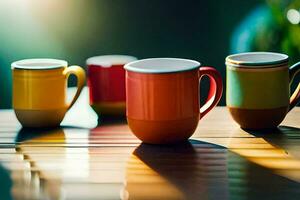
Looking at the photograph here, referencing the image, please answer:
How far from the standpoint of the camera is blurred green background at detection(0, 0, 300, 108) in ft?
6.20

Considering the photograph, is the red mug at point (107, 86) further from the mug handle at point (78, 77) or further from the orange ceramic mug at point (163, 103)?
the orange ceramic mug at point (163, 103)

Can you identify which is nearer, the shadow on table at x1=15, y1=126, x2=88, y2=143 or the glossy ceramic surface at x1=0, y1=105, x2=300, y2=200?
the glossy ceramic surface at x1=0, y1=105, x2=300, y2=200

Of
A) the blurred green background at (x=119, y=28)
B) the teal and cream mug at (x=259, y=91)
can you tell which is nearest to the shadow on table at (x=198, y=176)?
the teal and cream mug at (x=259, y=91)

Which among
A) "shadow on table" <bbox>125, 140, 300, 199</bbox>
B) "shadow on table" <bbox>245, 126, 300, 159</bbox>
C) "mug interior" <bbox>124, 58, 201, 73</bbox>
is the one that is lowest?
"shadow on table" <bbox>125, 140, 300, 199</bbox>

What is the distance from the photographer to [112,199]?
0.81 metres

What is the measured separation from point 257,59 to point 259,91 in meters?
0.10

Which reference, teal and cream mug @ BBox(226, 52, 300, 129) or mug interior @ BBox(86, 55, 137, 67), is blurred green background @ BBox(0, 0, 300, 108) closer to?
mug interior @ BBox(86, 55, 137, 67)

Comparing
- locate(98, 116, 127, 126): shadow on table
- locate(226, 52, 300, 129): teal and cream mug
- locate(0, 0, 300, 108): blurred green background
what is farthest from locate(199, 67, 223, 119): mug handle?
locate(0, 0, 300, 108): blurred green background

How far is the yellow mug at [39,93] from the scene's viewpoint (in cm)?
114

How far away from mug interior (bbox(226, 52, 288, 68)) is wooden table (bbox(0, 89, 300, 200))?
0.12m

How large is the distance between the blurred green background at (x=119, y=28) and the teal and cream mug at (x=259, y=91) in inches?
30.5

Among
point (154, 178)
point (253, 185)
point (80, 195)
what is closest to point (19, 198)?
point (80, 195)

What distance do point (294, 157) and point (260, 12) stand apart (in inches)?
41.7

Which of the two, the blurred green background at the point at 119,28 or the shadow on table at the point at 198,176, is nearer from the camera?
the shadow on table at the point at 198,176
